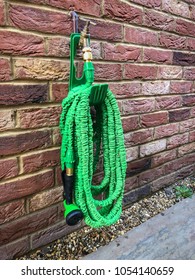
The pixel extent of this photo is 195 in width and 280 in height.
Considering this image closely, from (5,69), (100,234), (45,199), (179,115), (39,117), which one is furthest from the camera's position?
(179,115)

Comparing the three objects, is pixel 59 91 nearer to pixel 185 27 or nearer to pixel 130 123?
pixel 130 123

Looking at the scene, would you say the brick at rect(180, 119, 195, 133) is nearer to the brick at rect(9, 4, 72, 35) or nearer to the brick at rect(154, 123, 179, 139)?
the brick at rect(154, 123, 179, 139)

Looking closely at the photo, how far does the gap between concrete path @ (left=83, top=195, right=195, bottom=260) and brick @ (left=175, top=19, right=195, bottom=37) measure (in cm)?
102

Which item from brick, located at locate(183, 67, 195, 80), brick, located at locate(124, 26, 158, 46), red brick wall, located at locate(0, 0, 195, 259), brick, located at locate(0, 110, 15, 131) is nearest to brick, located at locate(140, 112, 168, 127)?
red brick wall, located at locate(0, 0, 195, 259)

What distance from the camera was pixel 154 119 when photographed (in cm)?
138

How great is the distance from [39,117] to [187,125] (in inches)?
41.4

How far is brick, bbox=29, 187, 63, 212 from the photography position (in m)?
1.01

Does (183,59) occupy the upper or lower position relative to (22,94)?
upper

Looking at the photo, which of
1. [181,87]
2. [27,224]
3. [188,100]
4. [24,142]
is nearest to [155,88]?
[181,87]

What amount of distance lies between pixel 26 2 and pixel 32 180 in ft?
2.14

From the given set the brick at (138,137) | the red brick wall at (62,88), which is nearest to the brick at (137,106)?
the red brick wall at (62,88)

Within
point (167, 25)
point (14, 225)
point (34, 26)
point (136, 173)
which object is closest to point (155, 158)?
point (136, 173)

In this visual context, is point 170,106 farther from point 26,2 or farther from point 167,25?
point 26,2

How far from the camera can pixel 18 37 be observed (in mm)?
832
